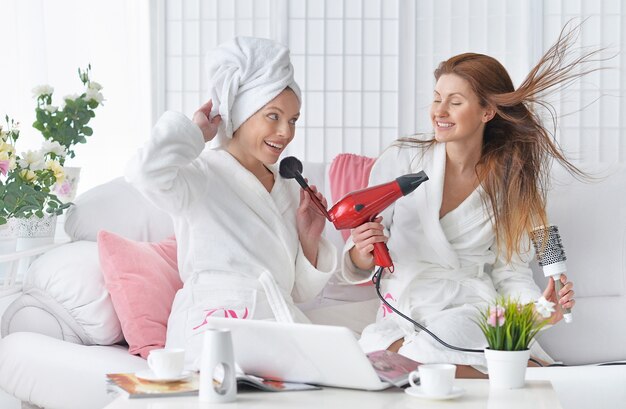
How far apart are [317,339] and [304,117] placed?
8.11 feet

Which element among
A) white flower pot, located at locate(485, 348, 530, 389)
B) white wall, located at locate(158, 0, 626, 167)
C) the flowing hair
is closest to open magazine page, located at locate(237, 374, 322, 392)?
white flower pot, located at locate(485, 348, 530, 389)

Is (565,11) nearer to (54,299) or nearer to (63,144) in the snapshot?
(63,144)

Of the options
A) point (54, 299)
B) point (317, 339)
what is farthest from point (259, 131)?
point (317, 339)

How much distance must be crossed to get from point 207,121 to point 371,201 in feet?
1.66

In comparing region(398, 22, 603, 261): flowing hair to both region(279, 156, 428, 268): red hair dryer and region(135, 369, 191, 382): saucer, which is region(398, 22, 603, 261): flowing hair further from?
region(135, 369, 191, 382): saucer

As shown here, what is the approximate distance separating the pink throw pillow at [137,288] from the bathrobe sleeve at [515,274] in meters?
0.98

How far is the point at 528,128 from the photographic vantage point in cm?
276

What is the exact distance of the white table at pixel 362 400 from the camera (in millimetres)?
1644

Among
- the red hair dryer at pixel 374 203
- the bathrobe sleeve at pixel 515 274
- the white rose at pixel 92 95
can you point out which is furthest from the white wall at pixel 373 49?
the red hair dryer at pixel 374 203

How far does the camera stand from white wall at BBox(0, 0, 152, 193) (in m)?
3.78

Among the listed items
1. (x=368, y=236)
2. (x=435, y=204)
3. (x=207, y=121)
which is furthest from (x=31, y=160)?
(x=435, y=204)

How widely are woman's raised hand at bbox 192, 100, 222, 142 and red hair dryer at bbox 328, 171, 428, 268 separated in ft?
1.30

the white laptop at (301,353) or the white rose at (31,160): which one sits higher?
the white rose at (31,160)

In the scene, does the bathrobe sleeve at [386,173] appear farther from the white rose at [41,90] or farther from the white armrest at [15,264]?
the white rose at [41,90]
